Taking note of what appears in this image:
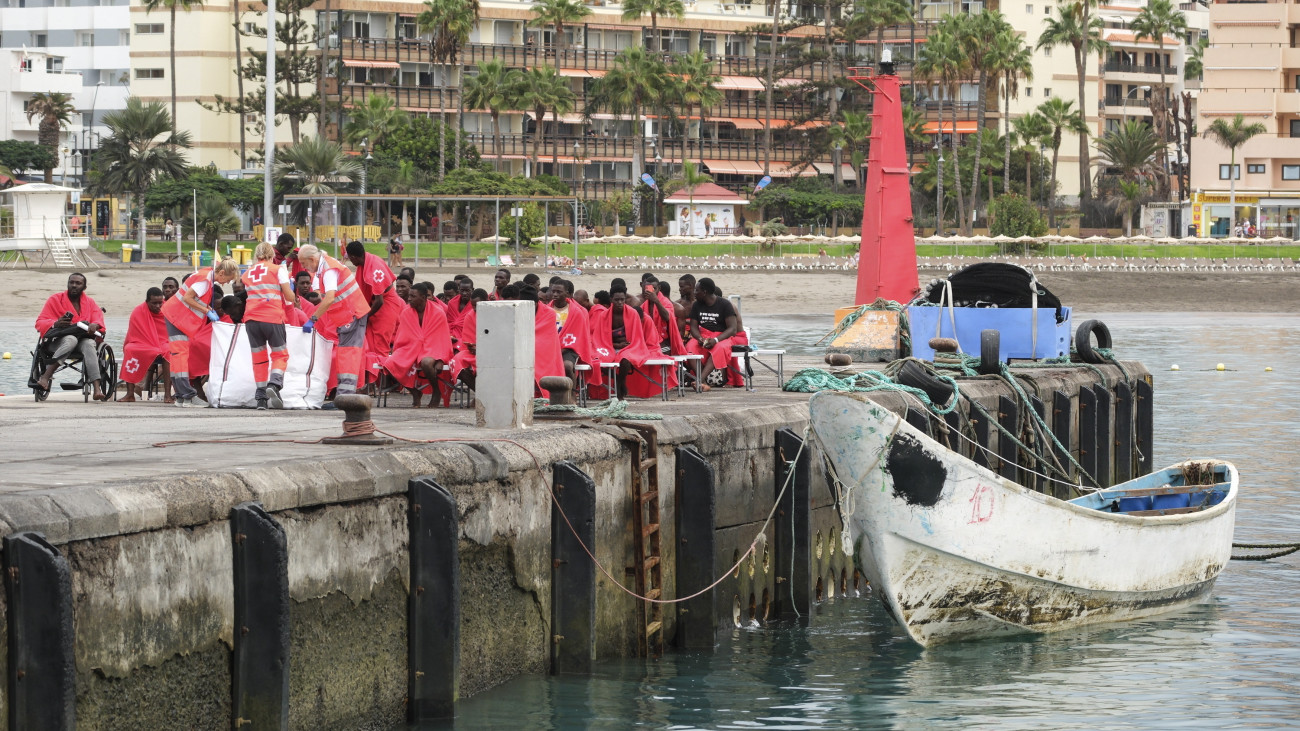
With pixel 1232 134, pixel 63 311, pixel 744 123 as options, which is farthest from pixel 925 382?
pixel 744 123

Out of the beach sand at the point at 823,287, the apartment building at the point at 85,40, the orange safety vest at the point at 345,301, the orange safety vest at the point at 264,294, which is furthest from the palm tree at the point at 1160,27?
the orange safety vest at the point at 345,301

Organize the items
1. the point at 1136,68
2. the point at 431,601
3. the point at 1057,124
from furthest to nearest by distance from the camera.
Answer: the point at 1136,68 → the point at 1057,124 → the point at 431,601

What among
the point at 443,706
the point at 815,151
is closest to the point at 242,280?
the point at 443,706

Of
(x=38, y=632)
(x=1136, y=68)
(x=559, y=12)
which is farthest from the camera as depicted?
(x=1136, y=68)

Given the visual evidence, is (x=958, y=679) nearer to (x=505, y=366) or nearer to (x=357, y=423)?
(x=505, y=366)

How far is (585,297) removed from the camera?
690 inches

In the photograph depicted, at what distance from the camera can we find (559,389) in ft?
42.9

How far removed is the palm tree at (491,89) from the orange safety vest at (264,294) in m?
74.3

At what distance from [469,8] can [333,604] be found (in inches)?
3297

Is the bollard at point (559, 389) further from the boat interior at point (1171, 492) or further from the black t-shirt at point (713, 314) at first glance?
the black t-shirt at point (713, 314)

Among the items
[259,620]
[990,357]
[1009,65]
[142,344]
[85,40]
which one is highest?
[85,40]

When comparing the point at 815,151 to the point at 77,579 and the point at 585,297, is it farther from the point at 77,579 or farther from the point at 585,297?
the point at 77,579

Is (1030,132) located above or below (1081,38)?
below

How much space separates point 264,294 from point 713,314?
5.10 metres
